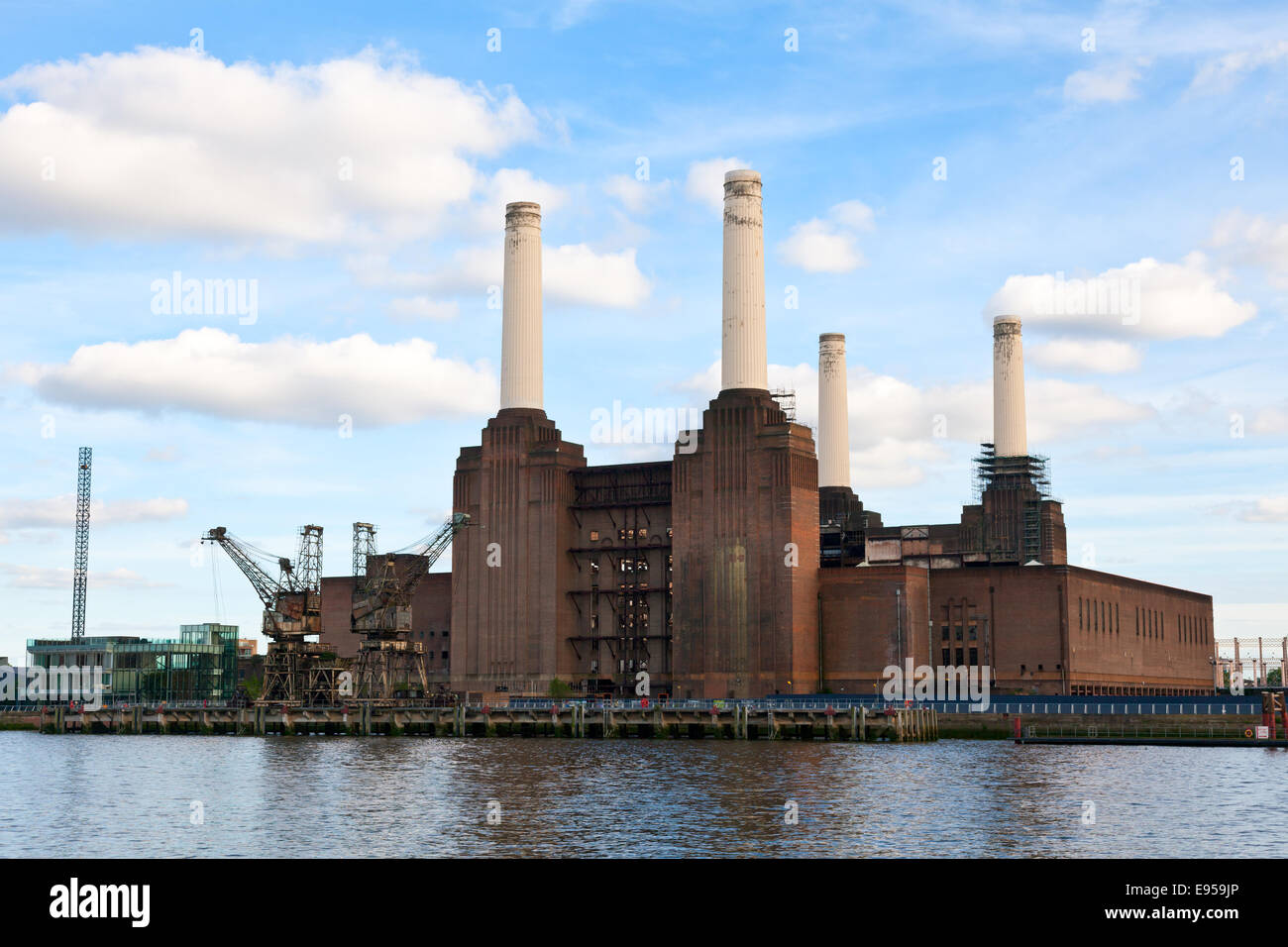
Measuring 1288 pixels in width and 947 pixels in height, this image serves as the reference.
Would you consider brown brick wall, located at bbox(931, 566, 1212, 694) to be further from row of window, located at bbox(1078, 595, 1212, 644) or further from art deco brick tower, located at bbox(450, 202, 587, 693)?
art deco brick tower, located at bbox(450, 202, 587, 693)

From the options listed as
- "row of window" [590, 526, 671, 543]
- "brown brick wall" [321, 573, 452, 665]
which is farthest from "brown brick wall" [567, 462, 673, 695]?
"brown brick wall" [321, 573, 452, 665]

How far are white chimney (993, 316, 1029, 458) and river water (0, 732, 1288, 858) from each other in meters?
81.9

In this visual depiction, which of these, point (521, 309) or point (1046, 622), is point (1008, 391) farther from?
point (521, 309)

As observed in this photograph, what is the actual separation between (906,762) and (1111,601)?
271 feet

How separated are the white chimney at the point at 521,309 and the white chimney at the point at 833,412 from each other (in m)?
42.1

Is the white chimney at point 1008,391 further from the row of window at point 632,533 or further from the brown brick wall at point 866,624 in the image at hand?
the row of window at point 632,533

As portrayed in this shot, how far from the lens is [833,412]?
182 metres

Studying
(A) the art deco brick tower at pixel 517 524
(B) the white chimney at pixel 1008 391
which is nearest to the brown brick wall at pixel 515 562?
(A) the art deco brick tower at pixel 517 524

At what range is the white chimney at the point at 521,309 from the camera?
156m

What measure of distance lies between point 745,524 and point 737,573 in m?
4.92

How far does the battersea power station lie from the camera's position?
14075 cm
